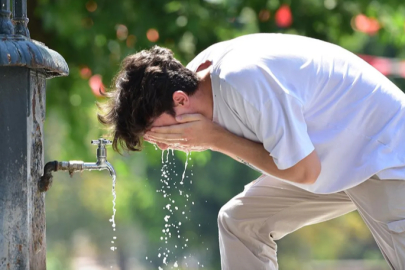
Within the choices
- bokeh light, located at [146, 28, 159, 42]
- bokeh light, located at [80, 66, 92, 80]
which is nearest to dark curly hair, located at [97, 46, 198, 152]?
bokeh light, located at [146, 28, 159, 42]

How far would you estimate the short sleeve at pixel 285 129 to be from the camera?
2.42 m

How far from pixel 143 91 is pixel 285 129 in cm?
52

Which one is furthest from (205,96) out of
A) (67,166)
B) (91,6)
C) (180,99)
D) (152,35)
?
(91,6)

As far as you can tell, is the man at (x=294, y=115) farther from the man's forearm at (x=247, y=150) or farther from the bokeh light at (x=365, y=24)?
the bokeh light at (x=365, y=24)

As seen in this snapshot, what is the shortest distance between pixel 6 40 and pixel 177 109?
24.7 inches

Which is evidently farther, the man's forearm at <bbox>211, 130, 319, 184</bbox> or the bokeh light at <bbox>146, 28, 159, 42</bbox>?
the bokeh light at <bbox>146, 28, 159, 42</bbox>

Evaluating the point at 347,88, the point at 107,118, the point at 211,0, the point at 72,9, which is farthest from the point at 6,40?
the point at 211,0

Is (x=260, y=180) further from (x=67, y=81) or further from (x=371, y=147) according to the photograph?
(x=67, y=81)

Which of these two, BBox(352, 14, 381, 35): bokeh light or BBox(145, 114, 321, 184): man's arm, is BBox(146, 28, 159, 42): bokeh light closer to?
BBox(352, 14, 381, 35): bokeh light

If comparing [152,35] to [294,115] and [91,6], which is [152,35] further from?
[294,115]

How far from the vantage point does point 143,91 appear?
8.64 feet

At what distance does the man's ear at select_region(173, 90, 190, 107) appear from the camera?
8.55 feet

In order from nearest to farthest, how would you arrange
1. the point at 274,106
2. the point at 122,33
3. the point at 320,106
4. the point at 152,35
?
the point at 274,106, the point at 320,106, the point at 152,35, the point at 122,33

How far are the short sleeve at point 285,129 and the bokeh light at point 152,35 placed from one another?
3.02m
